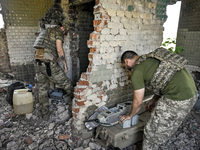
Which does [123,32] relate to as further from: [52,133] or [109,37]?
[52,133]

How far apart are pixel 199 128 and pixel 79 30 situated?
339 centimetres

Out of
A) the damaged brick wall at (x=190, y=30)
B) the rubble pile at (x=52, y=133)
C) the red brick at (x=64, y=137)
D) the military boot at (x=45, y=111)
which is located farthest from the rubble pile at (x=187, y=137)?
the damaged brick wall at (x=190, y=30)

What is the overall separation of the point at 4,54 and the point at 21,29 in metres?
0.99

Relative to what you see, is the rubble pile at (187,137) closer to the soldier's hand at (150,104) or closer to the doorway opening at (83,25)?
the soldier's hand at (150,104)

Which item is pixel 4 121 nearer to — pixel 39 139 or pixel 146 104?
pixel 39 139

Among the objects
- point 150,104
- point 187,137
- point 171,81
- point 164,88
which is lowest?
point 187,137

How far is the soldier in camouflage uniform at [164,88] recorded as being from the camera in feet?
6.25

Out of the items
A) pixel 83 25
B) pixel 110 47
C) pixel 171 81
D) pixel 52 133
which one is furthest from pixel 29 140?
pixel 83 25

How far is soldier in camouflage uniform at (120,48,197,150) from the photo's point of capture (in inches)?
75.0

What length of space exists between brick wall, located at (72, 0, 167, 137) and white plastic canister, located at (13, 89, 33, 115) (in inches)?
43.7

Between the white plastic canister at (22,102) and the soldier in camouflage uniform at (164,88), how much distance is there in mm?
2113

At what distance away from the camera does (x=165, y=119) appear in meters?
2.00

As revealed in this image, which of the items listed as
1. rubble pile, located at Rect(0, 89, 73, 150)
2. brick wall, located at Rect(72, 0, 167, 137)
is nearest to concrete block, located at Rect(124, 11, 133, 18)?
brick wall, located at Rect(72, 0, 167, 137)

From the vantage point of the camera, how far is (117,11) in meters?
2.39
